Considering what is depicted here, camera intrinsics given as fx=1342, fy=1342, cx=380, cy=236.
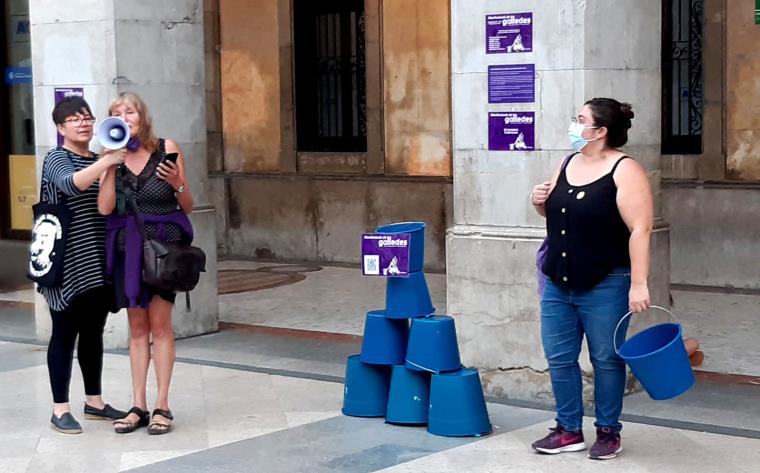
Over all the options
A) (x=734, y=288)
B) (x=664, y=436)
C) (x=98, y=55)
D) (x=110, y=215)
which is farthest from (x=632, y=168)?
(x=734, y=288)

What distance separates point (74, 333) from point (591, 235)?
3085 millimetres

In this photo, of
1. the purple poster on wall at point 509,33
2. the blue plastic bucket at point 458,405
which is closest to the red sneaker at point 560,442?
the blue plastic bucket at point 458,405

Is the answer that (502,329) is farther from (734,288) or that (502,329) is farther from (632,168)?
(734,288)

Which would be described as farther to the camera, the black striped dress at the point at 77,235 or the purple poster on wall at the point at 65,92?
the purple poster on wall at the point at 65,92

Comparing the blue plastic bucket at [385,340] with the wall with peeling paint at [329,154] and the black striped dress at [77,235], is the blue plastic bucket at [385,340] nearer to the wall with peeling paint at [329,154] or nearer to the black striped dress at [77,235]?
the black striped dress at [77,235]

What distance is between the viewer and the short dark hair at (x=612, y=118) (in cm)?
682

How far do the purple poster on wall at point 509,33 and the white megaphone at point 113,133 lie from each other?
2.47 m

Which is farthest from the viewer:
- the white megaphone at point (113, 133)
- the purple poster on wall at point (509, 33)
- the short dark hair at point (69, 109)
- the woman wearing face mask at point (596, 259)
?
the purple poster on wall at point (509, 33)

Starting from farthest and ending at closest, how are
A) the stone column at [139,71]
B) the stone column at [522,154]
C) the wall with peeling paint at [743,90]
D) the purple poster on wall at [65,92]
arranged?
1. the wall with peeling paint at [743,90]
2. the purple poster on wall at [65,92]
3. the stone column at [139,71]
4. the stone column at [522,154]

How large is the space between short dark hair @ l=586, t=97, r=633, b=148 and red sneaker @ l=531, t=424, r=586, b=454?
1538mm

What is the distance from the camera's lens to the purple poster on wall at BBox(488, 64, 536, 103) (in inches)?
327

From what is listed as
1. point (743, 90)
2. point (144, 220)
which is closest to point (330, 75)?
point (743, 90)

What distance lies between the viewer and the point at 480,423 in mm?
7496

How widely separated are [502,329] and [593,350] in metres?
1.62
